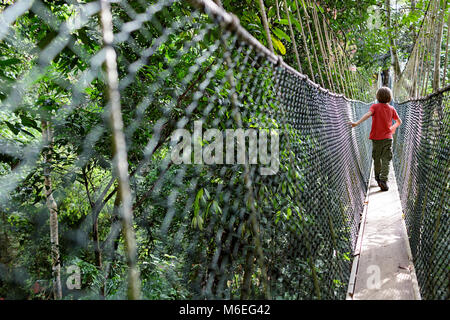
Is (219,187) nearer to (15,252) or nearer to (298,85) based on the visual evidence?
(298,85)

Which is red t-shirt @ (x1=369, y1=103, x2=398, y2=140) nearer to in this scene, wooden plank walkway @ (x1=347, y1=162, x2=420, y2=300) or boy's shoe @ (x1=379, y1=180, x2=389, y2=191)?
boy's shoe @ (x1=379, y1=180, x2=389, y2=191)

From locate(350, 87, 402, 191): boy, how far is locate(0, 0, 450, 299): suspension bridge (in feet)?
2.30

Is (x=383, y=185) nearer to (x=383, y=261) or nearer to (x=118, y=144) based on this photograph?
(x=383, y=261)

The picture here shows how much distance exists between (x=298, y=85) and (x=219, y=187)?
0.55 metres

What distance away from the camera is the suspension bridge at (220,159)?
3.86ft

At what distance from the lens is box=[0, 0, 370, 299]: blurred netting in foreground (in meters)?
1.16

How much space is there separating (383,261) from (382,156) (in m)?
1.75

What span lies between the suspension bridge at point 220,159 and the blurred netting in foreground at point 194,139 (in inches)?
0.4

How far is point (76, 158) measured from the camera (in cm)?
201
